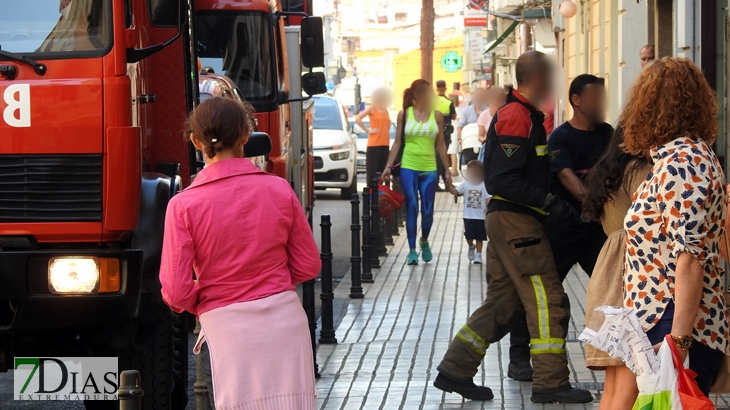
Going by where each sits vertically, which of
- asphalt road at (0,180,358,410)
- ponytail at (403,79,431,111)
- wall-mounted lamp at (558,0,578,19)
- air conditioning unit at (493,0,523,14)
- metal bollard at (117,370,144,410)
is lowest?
asphalt road at (0,180,358,410)

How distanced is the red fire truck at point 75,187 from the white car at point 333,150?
1669cm

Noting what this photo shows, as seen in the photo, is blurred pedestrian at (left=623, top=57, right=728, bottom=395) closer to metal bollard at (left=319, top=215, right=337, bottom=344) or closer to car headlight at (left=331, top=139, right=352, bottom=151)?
metal bollard at (left=319, top=215, right=337, bottom=344)

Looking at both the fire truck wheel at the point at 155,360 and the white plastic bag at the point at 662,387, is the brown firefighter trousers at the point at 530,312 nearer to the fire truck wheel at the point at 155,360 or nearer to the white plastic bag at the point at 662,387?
the fire truck wheel at the point at 155,360

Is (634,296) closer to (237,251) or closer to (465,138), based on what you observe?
(237,251)

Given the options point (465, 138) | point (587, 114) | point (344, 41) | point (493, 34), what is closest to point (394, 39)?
→ point (344, 41)

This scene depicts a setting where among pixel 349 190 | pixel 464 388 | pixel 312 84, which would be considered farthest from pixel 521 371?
pixel 349 190

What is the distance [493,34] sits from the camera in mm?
53531

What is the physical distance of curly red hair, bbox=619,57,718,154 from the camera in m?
4.36

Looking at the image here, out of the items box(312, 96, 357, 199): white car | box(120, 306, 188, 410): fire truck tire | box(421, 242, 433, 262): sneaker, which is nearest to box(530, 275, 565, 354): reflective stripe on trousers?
box(120, 306, 188, 410): fire truck tire

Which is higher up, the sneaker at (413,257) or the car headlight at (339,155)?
the car headlight at (339,155)

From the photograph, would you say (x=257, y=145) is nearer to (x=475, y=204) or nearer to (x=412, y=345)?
(x=412, y=345)

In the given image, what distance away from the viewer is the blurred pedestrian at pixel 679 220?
4.20 metres

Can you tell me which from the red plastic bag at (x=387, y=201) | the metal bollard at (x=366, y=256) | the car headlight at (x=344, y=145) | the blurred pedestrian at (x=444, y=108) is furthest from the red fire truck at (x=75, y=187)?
the blurred pedestrian at (x=444, y=108)

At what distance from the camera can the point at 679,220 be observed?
4.19 meters
